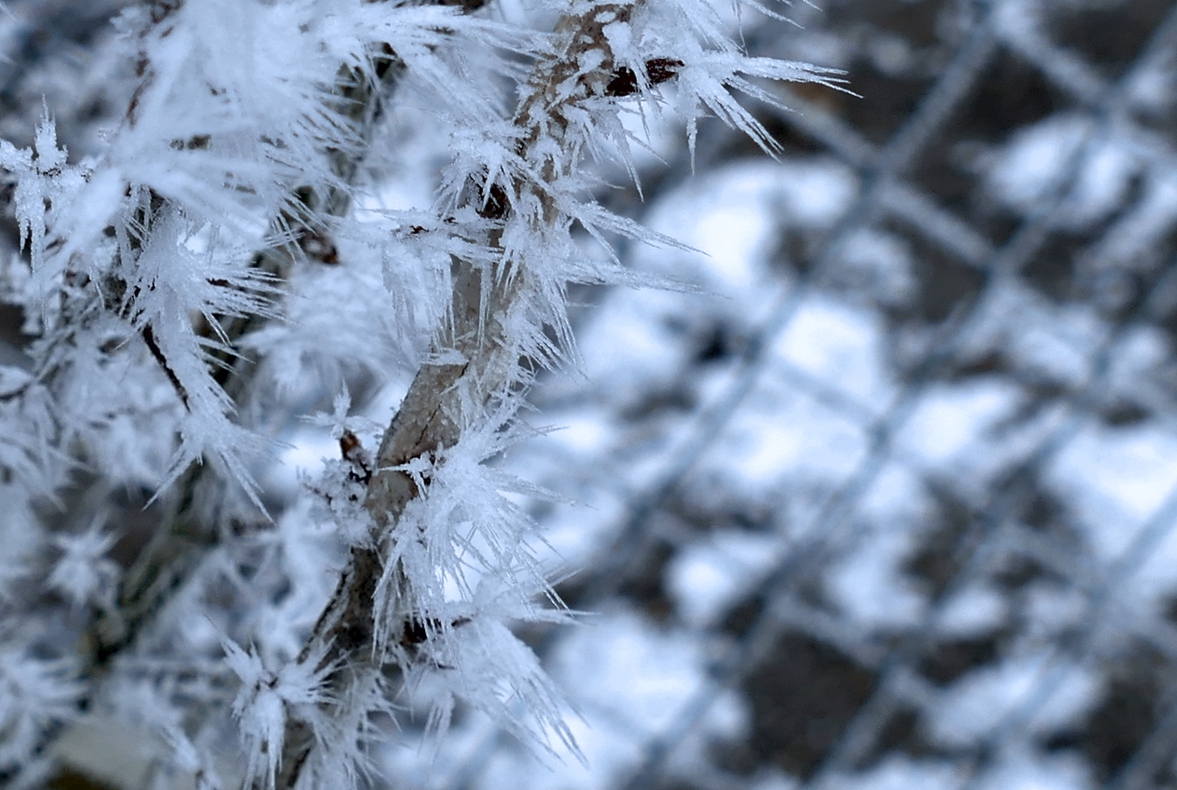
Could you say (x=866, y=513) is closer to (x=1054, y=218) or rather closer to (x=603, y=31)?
(x=1054, y=218)

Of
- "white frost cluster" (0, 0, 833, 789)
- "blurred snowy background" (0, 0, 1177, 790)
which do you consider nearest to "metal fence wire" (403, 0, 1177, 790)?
→ "blurred snowy background" (0, 0, 1177, 790)

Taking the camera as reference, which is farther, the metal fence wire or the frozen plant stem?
the metal fence wire

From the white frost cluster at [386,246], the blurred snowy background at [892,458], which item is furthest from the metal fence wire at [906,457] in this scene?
the white frost cluster at [386,246]

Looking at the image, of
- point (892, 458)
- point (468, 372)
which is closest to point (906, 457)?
point (892, 458)

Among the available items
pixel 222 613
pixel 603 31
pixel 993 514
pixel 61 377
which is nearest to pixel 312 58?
pixel 603 31

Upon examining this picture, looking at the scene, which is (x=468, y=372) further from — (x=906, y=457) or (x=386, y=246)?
(x=906, y=457)

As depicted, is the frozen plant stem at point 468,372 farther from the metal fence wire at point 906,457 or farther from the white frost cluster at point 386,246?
the metal fence wire at point 906,457

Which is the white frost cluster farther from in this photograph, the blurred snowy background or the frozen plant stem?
the blurred snowy background
